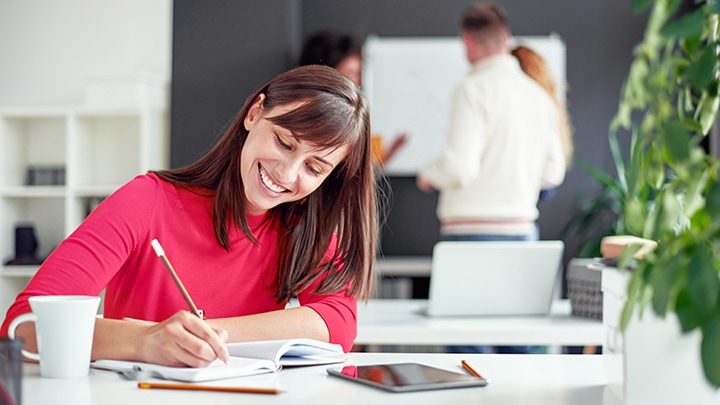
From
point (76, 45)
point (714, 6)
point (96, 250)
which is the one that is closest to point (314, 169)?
point (96, 250)

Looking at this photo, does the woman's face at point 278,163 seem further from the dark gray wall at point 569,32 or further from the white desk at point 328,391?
the dark gray wall at point 569,32

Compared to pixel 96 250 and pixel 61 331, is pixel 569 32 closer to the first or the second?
pixel 96 250

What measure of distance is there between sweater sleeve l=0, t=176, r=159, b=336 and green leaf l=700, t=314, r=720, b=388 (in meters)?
0.98

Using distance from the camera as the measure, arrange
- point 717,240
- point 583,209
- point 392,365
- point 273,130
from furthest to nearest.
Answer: point 583,209 < point 273,130 < point 392,365 < point 717,240

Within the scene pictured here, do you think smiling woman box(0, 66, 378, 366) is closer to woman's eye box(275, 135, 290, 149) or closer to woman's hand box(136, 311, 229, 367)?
woman's eye box(275, 135, 290, 149)

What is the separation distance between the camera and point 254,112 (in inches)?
65.1

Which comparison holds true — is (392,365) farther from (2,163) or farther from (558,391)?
(2,163)

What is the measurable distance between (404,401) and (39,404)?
1.40ft

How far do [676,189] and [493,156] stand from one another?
7.65 feet

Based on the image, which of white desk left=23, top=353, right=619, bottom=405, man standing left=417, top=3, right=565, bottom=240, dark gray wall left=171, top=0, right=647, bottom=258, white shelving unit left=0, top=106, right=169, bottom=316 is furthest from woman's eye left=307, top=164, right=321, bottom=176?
dark gray wall left=171, top=0, right=647, bottom=258

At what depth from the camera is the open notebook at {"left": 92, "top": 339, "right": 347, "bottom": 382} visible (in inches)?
44.6

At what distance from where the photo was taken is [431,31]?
5.29 m

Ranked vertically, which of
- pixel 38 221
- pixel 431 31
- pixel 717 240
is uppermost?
pixel 431 31

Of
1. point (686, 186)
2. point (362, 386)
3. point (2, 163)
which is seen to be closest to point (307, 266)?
point (362, 386)
